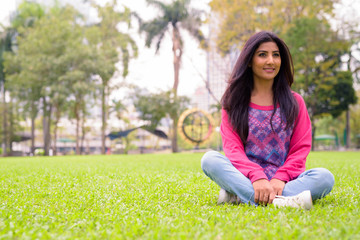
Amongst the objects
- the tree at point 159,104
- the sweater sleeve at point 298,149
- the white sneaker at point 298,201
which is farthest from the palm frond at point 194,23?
the white sneaker at point 298,201

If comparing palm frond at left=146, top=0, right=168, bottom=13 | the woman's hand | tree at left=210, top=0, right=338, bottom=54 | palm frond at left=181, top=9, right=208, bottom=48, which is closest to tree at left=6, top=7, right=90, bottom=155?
palm frond at left=146, top=0, right=168, bottom=13

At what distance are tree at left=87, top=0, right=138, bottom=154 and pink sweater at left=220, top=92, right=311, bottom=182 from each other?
22.4 m

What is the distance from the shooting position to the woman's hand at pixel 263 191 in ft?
9.01

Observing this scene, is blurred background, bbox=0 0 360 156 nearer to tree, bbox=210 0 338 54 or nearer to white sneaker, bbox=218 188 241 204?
tree, bbox=210 0 338 54

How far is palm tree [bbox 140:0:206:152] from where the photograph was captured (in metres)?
28.9

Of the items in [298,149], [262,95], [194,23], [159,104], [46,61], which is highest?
[194,23]

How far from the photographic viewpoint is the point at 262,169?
294cm

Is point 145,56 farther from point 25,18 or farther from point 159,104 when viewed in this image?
point 25,18

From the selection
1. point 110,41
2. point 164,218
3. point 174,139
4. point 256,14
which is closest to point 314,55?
point 256,14

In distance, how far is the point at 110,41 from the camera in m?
26.8

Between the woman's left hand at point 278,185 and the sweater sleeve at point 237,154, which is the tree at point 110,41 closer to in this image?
the sweater sleeve at point 237,154

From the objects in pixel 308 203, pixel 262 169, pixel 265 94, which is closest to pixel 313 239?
pixel 308 203

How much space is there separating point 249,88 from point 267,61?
34 centimetres

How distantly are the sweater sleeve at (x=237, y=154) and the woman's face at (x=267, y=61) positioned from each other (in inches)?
19.8
